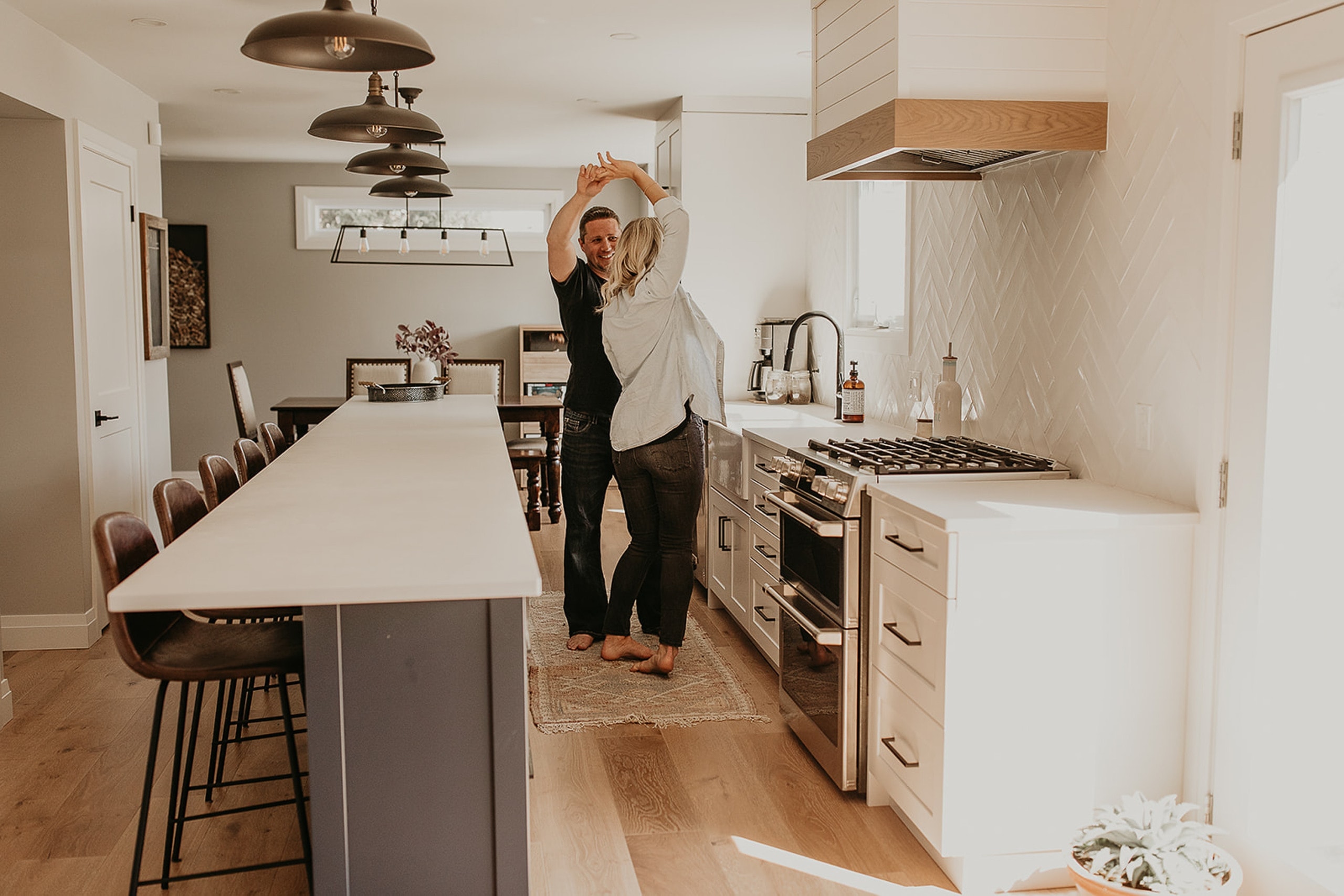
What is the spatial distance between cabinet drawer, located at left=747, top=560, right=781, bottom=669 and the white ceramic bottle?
766mm

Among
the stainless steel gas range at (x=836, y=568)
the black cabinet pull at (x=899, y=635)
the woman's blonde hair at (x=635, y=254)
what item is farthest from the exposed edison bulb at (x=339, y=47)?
the black cabinet pull at (x=899, y=635)

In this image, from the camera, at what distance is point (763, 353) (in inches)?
227

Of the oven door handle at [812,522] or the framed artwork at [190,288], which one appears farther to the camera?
the framed artwork at [190,288]

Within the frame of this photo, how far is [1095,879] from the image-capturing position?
206 cm

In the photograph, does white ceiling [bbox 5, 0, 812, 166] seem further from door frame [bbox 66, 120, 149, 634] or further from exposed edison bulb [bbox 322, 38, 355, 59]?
exposed edison bulb [bbox 322, 38, 355, 59]

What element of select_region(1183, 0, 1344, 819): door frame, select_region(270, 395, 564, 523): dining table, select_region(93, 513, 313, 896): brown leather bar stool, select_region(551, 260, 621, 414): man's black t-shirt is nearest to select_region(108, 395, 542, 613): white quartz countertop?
select_region(93, 513, 313, 896): brown leather bar stool

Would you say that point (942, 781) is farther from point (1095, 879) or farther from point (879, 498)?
point (879, 498)

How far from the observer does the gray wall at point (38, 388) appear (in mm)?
4328

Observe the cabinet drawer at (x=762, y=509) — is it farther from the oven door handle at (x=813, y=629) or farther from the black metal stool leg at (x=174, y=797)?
the black metal stool leg at (x=174, y=797)

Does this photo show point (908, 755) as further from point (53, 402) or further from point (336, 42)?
point (53, 402)

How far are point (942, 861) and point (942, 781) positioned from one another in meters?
0.29

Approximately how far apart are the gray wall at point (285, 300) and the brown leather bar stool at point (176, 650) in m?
6.69

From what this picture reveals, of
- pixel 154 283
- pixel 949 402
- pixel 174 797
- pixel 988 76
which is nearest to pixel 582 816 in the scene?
pixel 174 797

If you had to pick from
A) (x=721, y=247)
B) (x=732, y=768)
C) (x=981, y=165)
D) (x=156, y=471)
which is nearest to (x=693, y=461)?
(x=732, y=768)
